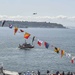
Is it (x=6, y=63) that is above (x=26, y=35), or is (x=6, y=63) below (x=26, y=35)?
below

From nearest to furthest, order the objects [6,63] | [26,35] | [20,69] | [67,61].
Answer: [26,35] → [20,69] → [6,63] → [67,61]

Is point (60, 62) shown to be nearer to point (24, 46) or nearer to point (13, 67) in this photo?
point (13, 67)

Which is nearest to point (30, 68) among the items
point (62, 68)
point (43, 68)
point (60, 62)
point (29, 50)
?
point (43, 68)

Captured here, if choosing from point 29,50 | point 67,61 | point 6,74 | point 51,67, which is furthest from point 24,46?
point 6,74

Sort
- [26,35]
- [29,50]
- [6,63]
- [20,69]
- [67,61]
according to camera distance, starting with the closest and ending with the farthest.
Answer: [26,35] < [20,69] < [6,63] < [67,61] < [29,50]

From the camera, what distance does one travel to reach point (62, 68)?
7512cm

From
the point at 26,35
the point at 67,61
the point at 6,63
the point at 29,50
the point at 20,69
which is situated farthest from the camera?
the point at 29,50

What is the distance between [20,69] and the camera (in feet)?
235

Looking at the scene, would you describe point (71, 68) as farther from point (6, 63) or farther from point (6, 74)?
point (6, 74)

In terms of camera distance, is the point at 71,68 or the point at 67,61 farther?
the point at 67,61

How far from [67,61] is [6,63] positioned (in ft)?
59.0

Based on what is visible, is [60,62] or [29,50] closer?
[60,62]

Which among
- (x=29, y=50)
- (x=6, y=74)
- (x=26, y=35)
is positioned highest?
(x=26, y=35)

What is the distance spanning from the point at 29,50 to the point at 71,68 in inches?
1894
